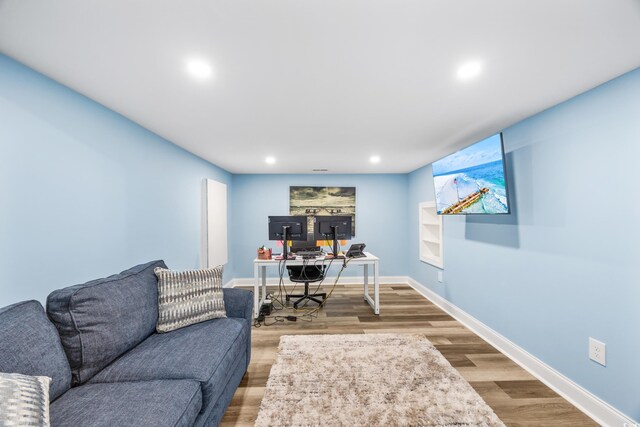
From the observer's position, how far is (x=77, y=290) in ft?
4.66

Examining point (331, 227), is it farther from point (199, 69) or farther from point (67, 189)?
point (67, 189)

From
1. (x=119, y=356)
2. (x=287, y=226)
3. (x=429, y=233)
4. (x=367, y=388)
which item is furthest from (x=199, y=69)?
(x=429, y=233)

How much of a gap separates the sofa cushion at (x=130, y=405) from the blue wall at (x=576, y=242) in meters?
2.59

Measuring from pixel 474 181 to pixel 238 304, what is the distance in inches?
103

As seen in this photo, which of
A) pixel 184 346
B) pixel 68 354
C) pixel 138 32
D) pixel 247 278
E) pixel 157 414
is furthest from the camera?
pixel 247 278

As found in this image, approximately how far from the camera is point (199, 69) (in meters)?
1.54

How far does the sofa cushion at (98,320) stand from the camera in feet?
4.43

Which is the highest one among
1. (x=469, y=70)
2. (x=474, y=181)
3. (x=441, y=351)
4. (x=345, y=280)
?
(x=469, y=70)

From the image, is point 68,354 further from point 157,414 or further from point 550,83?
point 550,83

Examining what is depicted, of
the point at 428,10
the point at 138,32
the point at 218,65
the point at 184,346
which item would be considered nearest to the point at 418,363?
the point at 184,346

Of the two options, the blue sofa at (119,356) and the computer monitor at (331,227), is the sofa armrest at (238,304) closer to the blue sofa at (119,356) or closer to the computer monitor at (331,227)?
the blue sofa at (119,356)

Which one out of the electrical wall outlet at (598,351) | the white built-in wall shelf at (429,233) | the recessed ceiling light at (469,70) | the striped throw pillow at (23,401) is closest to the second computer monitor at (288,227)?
the white built-in wall shelf at (429,233)

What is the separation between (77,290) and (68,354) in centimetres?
32

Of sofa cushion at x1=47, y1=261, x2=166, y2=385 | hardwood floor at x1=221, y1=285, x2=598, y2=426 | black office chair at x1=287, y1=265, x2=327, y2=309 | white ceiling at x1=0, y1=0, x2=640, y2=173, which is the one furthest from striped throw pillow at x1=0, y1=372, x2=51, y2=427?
black office chair at x1=287, y1=265, x2=327, y2=309
